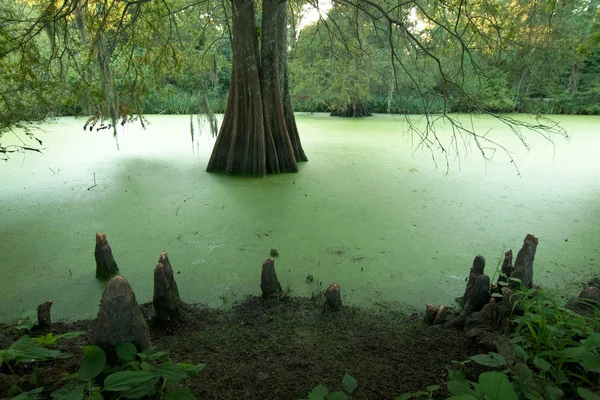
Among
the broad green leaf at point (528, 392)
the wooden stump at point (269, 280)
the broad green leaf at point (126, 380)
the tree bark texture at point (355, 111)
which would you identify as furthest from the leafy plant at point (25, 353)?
the tree bark texture at point (355, 111)

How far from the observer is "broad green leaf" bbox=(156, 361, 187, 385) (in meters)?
0.91

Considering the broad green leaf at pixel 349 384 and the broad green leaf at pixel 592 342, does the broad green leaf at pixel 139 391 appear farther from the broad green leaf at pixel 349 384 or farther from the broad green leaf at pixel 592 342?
the broad green leaf at pixel 592 342

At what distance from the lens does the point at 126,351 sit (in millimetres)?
1015

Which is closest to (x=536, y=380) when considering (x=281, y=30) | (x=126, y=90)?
(x=126, y=90)

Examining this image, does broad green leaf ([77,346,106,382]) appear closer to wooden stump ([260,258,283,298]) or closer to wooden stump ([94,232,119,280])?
wooden stump ([260,258,283,298])

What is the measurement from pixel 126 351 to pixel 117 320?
0.09 metres

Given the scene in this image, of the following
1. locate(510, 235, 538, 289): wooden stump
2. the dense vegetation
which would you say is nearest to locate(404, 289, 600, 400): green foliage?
locate(510, 235, 538, 289): wooden stump

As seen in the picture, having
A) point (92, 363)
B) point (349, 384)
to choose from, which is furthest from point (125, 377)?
point (349, 384)

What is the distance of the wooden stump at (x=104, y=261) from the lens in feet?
6.61

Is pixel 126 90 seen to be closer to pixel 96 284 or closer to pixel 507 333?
pixel 96 284

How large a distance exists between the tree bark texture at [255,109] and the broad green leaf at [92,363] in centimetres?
315

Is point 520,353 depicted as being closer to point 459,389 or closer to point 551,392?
point 551,392

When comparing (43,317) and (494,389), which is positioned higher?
(494,389)

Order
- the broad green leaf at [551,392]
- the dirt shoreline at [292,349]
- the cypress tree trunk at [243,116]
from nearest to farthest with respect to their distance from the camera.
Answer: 1. the broad green leaf at [551,392]
2. the dirt shoreline at [292,349]
3. the cypress tree trunk at [243,116]
